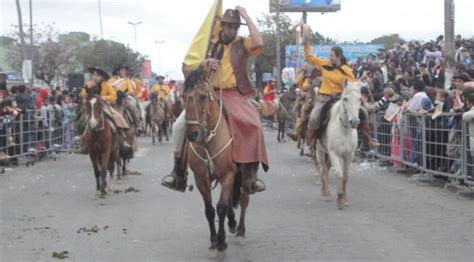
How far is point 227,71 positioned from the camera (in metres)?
9.14

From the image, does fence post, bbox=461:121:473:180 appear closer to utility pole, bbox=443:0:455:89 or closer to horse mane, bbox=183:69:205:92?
utility pole, bbox=443:0:455:89

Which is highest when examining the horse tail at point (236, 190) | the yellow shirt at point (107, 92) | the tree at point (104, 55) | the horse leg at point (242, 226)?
the tree at point (104, 55)

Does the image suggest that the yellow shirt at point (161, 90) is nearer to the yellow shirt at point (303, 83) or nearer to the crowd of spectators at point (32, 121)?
the crowd of spectators at point (32, 121)

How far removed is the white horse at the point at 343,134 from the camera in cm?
1232

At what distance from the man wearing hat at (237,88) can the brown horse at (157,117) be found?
2105cm

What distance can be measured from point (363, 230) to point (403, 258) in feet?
5.82

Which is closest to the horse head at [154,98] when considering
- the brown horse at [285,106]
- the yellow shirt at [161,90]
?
the yellow shirt at [161,90]

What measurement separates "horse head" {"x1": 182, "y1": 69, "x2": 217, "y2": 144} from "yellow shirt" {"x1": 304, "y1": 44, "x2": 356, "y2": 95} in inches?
201

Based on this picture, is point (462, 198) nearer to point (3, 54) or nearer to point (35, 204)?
point (35, 204)

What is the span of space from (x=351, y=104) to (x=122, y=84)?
817 cm

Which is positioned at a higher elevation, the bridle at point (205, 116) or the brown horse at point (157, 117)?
the bridle at point (205, 116)

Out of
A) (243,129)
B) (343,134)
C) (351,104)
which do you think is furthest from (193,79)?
(343,134)

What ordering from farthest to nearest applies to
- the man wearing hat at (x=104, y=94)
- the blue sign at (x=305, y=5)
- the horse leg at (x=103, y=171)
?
the blue sign at (x=305, y=5)
the man wearing hat at (x=104, y=94)
the horse leg at (x=103, y=171)

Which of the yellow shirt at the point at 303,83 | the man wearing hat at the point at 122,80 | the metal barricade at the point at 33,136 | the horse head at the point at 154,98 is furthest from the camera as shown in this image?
the horse head at the point at 154,98
